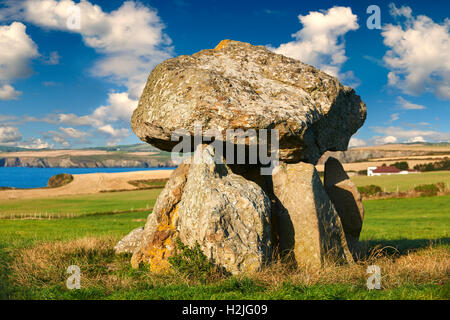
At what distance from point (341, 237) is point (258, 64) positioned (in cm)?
613

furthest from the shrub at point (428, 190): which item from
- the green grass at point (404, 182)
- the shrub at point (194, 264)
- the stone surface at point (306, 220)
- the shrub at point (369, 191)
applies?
the shrub at point (194, 264)

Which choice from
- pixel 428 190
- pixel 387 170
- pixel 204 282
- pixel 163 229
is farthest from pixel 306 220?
pixel 387 170

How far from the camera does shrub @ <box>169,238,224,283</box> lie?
7754mm

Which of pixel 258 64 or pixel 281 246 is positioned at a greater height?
pixel 258 64

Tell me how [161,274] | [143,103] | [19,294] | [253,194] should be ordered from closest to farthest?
[19,294] < [161,274] < [253,194] < [143,103]

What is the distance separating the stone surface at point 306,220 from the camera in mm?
9312

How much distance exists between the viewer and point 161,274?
27.3ft

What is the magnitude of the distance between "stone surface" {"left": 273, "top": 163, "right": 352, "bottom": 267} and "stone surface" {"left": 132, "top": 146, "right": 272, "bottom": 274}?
3.34 feet

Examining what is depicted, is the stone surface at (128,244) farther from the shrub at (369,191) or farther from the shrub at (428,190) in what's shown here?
the shrub at (428,190)

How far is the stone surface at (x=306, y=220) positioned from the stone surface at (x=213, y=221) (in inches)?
40.1

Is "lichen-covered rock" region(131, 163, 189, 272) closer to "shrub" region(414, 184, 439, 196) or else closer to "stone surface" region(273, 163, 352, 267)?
"stone surface" region(273, 163, 352, 267)

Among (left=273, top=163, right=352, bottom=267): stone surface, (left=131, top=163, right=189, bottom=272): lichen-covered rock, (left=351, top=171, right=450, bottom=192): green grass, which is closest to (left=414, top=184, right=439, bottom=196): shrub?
(left=351, top=171, right=450, bottom=192): green grass

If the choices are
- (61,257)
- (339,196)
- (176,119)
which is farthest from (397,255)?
(61,257)
